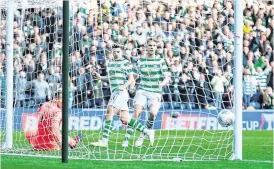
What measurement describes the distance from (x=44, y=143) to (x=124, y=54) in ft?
8.70

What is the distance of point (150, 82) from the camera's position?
17656 millimetres

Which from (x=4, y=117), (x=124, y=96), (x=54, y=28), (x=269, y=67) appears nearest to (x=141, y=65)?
(x=124, y=96)

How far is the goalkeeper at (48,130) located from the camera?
1620 cm

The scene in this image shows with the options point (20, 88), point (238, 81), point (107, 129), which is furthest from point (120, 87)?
point (238, 81)

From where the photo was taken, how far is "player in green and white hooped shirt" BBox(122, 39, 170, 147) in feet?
55.9

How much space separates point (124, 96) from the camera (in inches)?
685

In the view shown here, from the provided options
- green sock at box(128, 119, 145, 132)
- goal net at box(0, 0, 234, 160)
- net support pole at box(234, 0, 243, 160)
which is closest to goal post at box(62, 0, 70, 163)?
goal net at box(0, 0, 234, 160)

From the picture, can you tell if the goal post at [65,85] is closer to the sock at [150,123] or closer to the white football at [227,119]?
the white football at [227,119]

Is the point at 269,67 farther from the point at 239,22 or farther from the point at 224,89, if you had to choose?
the point at 239,22

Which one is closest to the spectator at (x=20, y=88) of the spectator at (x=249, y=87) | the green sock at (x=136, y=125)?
the green sock at (x=136, y=125)

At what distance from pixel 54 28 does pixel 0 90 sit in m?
1.84

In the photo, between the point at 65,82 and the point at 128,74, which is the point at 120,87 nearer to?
the point at 128,74

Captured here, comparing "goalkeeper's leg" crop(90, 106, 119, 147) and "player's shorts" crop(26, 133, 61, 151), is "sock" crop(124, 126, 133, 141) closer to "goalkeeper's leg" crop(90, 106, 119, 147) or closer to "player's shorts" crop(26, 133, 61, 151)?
"goalkeeper's leg" crop(90, 106, 119, 147)

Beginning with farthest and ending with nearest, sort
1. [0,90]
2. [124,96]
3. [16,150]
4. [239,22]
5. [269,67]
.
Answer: [269,67], [0,90], [124,96], [16,150], [239,22]
